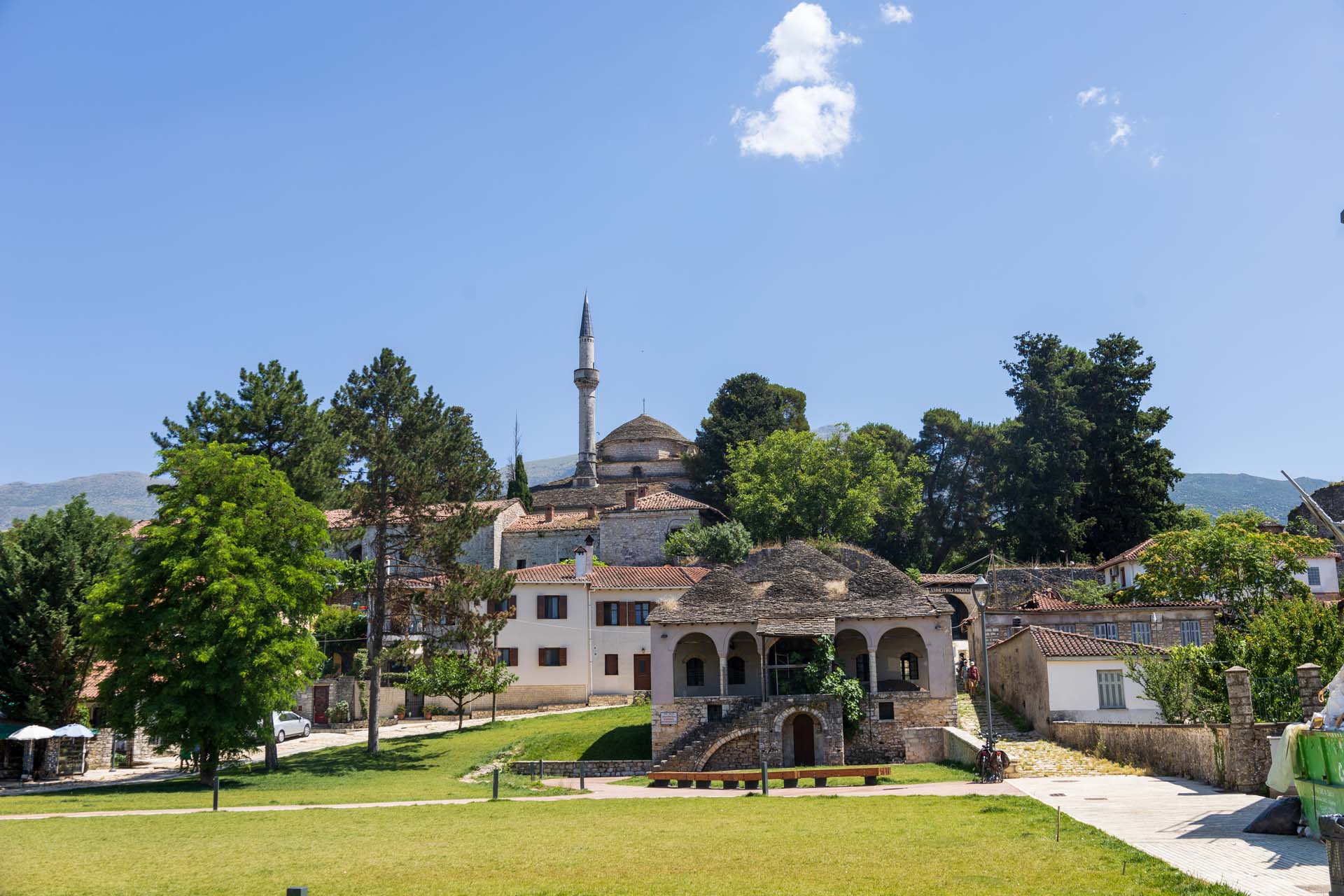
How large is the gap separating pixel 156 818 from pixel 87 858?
644 cm

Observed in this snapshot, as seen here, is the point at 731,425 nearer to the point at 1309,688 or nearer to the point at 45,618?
the point at 45,618

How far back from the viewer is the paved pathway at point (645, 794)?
2284 cm

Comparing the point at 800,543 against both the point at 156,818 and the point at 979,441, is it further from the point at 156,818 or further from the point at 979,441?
the point at 979,441

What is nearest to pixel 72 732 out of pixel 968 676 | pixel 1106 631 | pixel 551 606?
pixel 551 606

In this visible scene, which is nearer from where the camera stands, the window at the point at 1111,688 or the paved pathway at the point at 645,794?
the paved pathway at the point at 645,794

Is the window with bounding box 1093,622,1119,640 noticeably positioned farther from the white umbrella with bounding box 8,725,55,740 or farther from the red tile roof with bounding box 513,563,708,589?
the white umbrella with bounding box 8,725,55,740

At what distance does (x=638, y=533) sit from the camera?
63594 mm

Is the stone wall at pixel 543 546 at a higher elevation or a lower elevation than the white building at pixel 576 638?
higher

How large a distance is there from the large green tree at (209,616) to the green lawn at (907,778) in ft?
36.0

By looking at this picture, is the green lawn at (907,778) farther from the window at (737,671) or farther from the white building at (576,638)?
the white building at (576,638)

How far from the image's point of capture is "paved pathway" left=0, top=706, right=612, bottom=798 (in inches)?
1228

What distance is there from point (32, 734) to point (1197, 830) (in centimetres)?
3122

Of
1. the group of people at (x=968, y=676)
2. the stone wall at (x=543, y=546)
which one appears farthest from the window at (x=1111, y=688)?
the stone wall at (x=543, y=546)

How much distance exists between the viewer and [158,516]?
31688 mm
